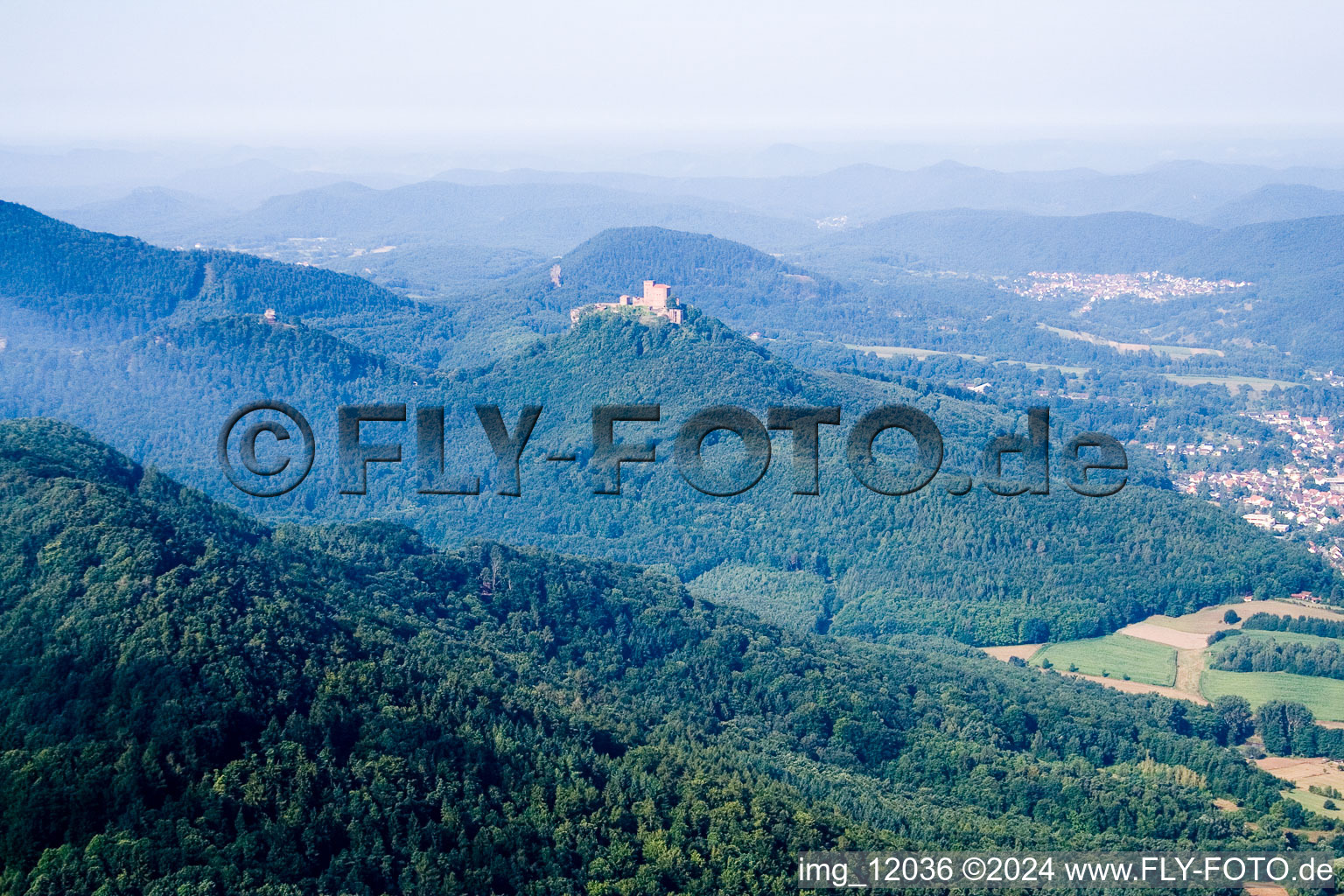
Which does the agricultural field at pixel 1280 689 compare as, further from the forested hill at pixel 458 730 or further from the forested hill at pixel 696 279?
the forested hill at pixel 696 279

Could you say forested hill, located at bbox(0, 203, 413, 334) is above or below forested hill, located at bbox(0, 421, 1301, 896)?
above

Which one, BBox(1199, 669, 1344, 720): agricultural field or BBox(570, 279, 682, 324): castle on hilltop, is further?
BBox(570, 279, 682, 324): castle on hilltop

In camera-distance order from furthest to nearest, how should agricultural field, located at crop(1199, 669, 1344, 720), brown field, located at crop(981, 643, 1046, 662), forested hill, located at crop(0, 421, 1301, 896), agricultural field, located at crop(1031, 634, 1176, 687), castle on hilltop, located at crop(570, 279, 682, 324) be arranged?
castle on hilltop, located at crop(570, 279, 682, 324) < brown field, located at crop(981, 643, 1046, 662) < agricultural field, located at crop(1031, 634, 1176, 687) < agricultural field, located at crop(1199, 669, 1344, 720) < forested hill, located at crop(0, 421, 1301, 896)

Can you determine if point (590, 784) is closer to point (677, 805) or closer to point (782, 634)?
point (677, 805)

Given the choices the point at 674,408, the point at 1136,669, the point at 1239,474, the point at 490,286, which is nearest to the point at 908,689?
the point at 1136,669

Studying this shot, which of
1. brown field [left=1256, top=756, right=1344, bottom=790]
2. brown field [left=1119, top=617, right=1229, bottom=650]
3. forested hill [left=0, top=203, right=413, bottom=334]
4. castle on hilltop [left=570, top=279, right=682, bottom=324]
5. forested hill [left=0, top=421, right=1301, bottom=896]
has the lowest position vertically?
brown field [left=1256, top=756, right=1344, bottom=790]

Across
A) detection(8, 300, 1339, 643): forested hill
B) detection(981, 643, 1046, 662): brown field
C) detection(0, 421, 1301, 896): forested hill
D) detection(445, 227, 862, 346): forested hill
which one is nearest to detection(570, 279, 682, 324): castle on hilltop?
detection(8, 300, 1339, 643): forested hill

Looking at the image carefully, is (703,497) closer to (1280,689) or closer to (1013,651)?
(1013,651)

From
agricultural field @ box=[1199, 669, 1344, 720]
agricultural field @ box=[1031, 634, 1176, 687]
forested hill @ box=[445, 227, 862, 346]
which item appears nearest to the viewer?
agricultural field @ box=[1199, 669, 1344, 720]

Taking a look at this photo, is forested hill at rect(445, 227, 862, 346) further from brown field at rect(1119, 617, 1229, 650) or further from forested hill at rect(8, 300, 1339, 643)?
brown field at rect(1119, 617, 1229, 650)
